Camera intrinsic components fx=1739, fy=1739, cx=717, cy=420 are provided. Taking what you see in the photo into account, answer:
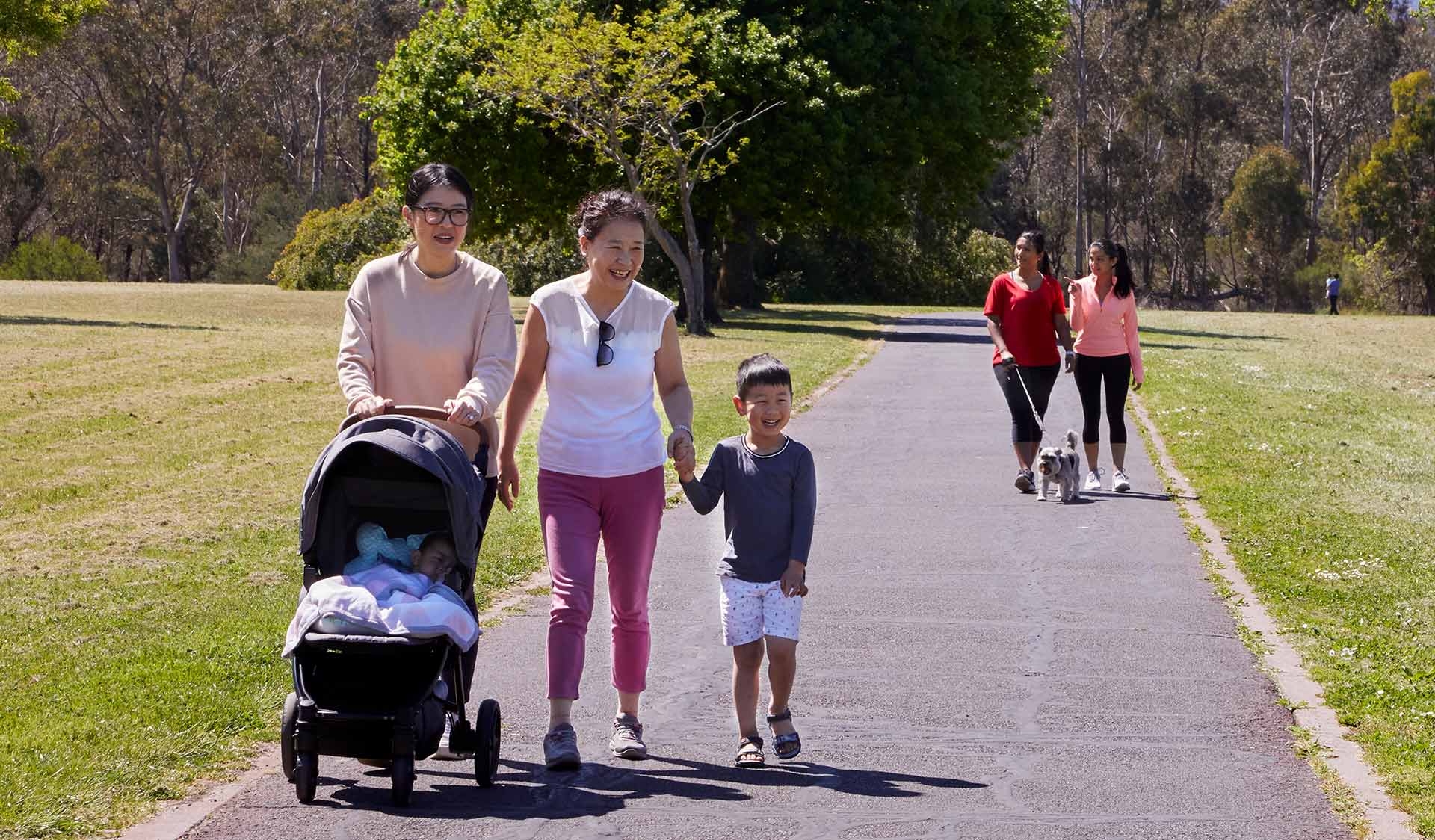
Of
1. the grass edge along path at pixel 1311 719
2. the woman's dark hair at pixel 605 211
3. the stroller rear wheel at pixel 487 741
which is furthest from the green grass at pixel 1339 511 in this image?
the woman's dark hair at pixel 605 211

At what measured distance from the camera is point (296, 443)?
1706 centimetres

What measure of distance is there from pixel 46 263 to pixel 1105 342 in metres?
57.9

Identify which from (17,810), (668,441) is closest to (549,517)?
(668,441)

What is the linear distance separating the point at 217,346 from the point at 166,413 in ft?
30.7

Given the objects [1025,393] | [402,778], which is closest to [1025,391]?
[1025,393]

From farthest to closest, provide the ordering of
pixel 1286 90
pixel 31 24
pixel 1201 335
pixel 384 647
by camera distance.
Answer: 1. pixel 1286 90
2. pixel 1201 335
3. pixel 31 24
4. pixel 384 647

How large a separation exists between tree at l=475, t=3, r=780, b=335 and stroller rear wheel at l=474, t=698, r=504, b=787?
27182 millimetres

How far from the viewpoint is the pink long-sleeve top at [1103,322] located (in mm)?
13172

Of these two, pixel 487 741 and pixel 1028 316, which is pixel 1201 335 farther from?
pixel 487 741

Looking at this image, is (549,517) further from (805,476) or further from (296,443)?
(296,443)

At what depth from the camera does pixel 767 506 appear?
592 cm

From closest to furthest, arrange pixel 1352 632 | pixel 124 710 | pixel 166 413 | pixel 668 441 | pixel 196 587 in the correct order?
pixel 668 441 < pixel 124 710 < pixel 1352 632 < pixel 196 587 < pixel 166 413

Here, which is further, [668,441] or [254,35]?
[254,35]

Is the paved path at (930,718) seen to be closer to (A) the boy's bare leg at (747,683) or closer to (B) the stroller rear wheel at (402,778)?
(B) the stroller rear wheel at (402,778)
